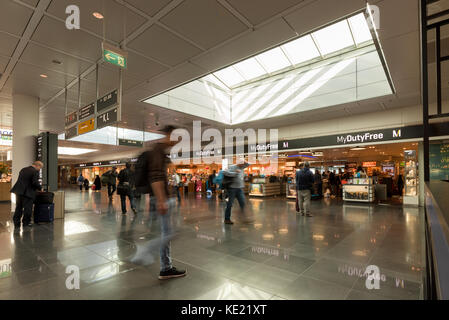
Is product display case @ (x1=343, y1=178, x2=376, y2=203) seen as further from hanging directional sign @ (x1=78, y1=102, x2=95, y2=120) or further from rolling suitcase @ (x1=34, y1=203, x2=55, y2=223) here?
rolling suitcase @ (x1=34, y1=203, x2=55, y2=223)

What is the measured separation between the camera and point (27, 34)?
4.71 meters

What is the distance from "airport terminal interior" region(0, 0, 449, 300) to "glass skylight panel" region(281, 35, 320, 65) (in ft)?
0.18

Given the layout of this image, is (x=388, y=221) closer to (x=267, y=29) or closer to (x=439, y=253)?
(x=267, y=29)

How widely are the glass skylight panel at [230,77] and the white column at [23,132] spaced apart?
722cm

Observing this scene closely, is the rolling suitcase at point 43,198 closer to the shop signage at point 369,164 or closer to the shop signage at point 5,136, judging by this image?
the shop signage at point 5,136

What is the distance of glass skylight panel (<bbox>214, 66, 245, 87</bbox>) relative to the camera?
35.5 ft

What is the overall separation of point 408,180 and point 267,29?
9.97 m

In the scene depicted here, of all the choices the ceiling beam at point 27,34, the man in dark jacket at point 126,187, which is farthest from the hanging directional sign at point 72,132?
the ceiling beam at point 27,34

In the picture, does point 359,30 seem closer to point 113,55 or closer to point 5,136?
point 113,55

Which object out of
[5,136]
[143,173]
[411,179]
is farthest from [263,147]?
[5,136]

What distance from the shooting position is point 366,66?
25.8 feet

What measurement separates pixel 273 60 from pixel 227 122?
11.5 ft
